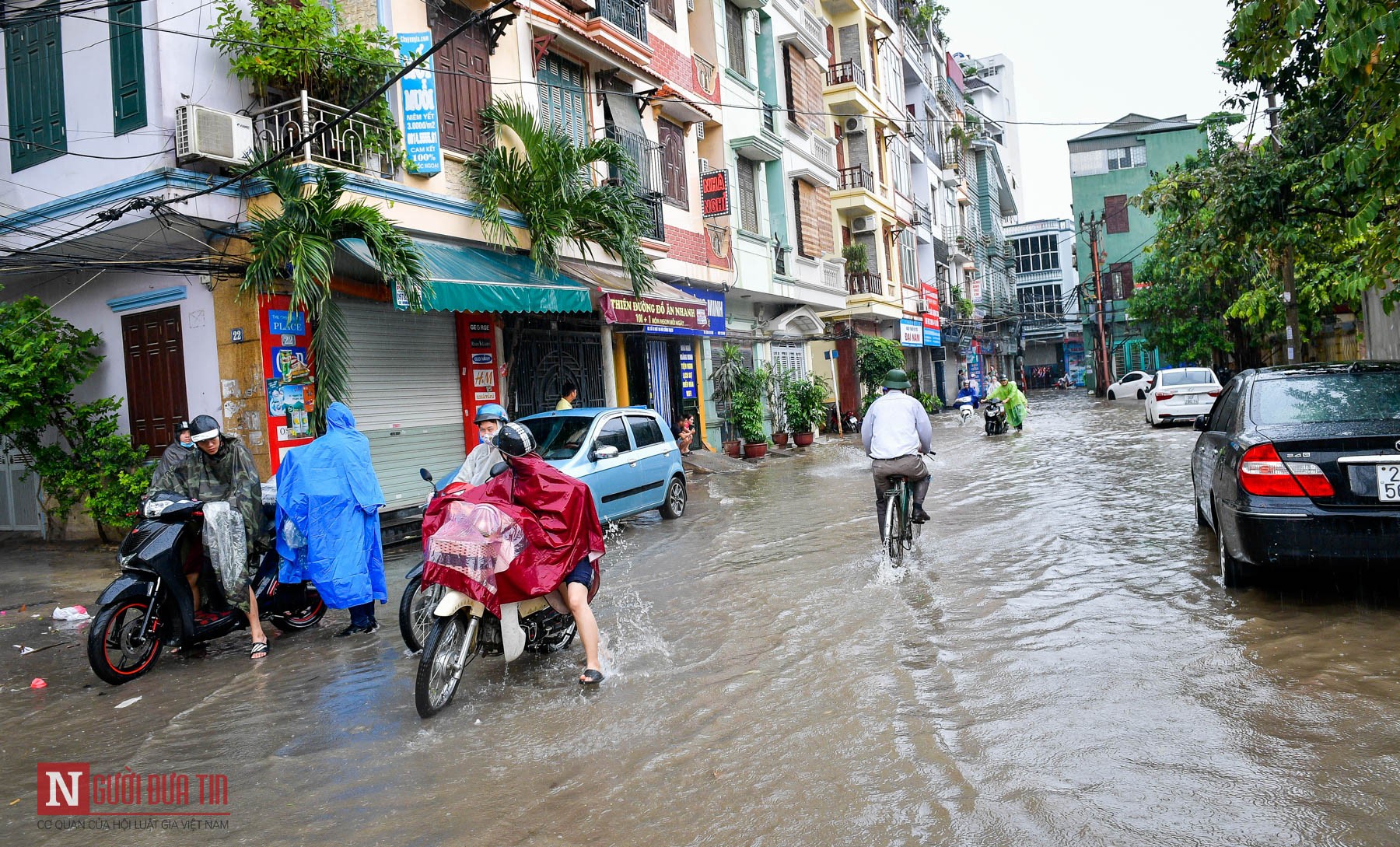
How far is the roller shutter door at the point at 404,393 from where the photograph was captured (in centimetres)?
1259

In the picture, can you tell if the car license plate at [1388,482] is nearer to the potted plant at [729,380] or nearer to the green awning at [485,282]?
the green awning at [485,282]

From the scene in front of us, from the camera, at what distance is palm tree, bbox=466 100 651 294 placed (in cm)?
1378

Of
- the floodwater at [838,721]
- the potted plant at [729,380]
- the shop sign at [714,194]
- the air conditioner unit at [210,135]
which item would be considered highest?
the shop sign at [714,194]

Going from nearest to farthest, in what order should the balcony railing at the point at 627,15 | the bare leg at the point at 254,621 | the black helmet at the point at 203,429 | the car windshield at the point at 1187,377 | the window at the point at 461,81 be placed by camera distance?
the black helmet at the point at 203,429, the bare leg at the point at 254,621, the window at the point at 461,81, the balcony railing at the point at 627,15, the car windshield at the point at 1187,377

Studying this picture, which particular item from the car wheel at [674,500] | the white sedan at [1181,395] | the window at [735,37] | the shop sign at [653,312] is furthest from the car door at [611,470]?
the white sedan at [1181,395]

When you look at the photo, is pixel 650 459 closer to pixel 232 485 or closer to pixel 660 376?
pixel 232 485

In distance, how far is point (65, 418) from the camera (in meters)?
12.2

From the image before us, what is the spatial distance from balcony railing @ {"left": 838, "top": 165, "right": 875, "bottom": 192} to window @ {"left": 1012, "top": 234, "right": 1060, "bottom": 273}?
4875 cm

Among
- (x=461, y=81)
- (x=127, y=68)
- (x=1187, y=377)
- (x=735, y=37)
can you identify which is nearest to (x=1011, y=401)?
(x=1187, y=377)

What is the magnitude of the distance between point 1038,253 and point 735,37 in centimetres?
5890

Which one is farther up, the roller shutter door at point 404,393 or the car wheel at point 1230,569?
the roller shutter door at point 404,393

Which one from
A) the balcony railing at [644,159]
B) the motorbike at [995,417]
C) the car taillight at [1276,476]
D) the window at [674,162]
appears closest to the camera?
the car taillight at [1276,476]

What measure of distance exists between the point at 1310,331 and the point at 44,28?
29421 millimetres

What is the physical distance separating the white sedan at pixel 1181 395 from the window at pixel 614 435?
17847 mm
